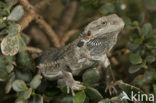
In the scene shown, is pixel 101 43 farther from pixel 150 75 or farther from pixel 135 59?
pixel 150 75

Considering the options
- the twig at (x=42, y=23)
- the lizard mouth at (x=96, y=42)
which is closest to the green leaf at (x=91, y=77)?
the lizard mouth at (x=96, y=42)

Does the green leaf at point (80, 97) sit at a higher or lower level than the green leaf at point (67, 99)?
higher

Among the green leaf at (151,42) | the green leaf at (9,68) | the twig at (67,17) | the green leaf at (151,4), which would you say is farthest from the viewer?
the twig at (67,17)

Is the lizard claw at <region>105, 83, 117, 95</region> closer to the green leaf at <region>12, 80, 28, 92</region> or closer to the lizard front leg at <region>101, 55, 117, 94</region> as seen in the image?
the lizard front leg at <region>101, 55, 117, 94</region>

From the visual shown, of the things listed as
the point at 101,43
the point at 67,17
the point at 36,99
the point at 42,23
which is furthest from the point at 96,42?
the point at 67,17

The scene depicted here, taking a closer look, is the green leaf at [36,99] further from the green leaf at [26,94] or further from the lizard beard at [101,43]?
the lizard beard at [101,43]

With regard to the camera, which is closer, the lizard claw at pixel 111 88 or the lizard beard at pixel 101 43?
the lizard beard at pixel 101 43

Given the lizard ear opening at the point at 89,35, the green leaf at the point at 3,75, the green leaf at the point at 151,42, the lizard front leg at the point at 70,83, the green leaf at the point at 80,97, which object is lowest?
the green leaf at the point at 80,97
